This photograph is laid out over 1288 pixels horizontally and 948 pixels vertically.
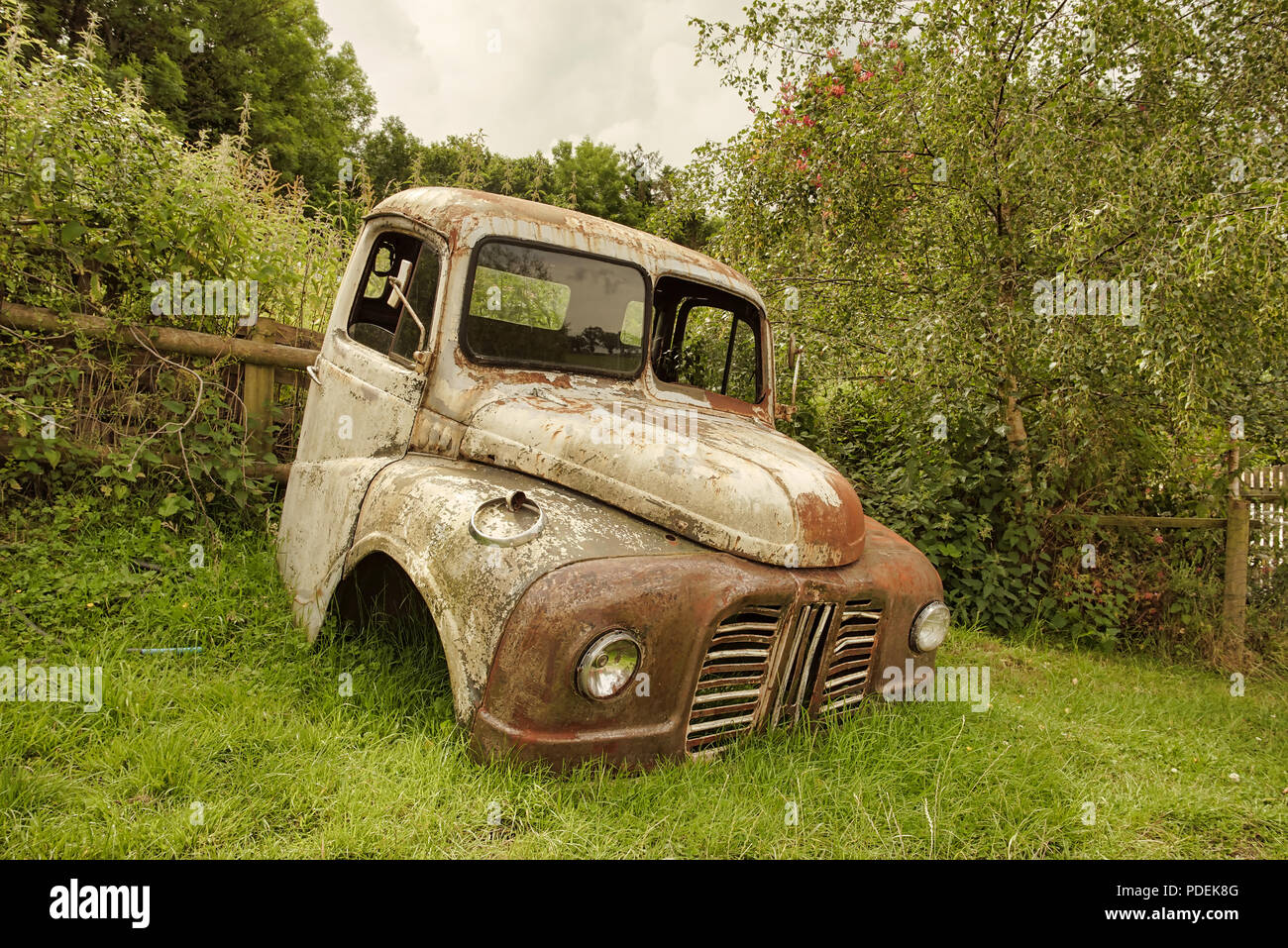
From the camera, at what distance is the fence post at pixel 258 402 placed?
4.55 meters

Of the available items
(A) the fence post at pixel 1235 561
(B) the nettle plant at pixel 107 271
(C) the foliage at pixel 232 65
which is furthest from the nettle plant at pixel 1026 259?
(C) the foliage at pixel 232 65

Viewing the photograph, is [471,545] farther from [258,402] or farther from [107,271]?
[107,271]

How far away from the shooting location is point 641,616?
2.12 metres

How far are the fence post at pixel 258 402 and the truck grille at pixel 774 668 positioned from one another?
351 centimetres

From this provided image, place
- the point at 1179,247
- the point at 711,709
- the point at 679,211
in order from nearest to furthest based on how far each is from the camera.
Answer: the point at 711,709
the point at 1179,247
the point at 679,211

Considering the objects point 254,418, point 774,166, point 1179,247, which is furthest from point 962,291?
point 254,418

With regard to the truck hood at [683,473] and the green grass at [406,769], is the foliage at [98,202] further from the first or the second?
the truck hood at [683,473]

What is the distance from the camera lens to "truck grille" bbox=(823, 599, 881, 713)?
2.63 meters

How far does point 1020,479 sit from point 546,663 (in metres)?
4.23

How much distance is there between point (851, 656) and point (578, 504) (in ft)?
3.84

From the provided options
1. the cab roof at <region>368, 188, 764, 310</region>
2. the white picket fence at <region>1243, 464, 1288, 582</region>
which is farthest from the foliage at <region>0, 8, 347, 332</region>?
the white picket fence at <region>1243, 464, 1288, 582</region>

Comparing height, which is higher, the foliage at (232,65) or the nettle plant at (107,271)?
the foliage at (232,65)

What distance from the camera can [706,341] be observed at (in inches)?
163

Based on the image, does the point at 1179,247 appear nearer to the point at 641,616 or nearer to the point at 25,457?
the point at 641,616
